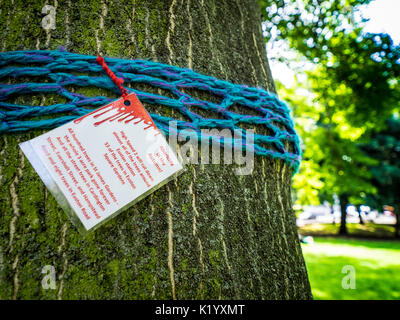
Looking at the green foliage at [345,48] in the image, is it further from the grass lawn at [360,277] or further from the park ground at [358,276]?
the grass lawn at [360,277]

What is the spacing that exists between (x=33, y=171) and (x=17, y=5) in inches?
18.4

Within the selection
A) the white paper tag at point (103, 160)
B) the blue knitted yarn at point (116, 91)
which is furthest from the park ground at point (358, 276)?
the white paper tag at point (103, 160)

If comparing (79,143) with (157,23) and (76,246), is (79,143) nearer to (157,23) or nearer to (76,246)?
(76,246)

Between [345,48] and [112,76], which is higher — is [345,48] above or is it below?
above

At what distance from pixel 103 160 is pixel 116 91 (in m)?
0.18

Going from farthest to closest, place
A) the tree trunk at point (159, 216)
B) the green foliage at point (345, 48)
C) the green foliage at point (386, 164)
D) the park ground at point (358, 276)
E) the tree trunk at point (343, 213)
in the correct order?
the tree trunk at point (343, 213) → the green foliage at point (386, 164) → the park ground at point (358, 276) → the green foliage at point (345, 48) → the tree trunk at point (159, 216)

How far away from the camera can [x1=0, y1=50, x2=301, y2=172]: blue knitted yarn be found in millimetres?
607

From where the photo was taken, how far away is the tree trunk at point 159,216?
548mm

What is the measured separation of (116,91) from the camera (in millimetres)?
659

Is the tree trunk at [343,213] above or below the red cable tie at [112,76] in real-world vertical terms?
below

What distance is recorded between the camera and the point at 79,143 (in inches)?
24.0

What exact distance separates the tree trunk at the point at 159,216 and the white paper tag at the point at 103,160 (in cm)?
3

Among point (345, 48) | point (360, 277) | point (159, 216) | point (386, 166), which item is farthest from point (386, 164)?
point (159, 216)

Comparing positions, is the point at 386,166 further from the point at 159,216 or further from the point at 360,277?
the point at 159,216
